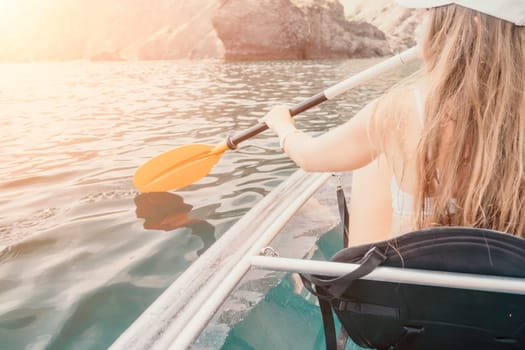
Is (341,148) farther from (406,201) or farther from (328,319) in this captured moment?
(328,319)

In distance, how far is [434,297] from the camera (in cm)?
92

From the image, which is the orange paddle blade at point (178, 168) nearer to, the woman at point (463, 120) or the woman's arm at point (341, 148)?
the woman's arm at point (341, 148)

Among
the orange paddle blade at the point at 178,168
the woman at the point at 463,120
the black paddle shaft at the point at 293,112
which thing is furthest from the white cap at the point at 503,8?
the orange paddle blade at the point at 178,168

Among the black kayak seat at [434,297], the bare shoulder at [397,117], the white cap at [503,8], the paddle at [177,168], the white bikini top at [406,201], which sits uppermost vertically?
the white cap at [503,8]

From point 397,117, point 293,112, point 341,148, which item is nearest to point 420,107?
point 397,117

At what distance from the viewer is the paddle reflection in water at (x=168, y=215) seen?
320 centimetres

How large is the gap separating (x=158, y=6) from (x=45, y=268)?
126 metres

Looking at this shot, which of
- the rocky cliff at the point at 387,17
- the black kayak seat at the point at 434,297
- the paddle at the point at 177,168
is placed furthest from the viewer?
the rocky cliff at the point at 387,17

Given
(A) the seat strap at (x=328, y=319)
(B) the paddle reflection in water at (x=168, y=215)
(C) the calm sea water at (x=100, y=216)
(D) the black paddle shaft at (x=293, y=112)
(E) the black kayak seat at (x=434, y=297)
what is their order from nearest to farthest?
(E) the black kayak seat at (x=434, y=297) < (A) the seat strap at (x=328, y=319) < (C) the calm sea water at (x=100, y=216) < (D) the black paddle shaft at (x=293, y=112) < (B) the paddle reflection in water at (x=168, y=215)

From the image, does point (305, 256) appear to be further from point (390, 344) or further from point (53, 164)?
point (53, 164)

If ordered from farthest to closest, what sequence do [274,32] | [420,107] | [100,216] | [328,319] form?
[274,32], [100,216], [328,319], [420,107]

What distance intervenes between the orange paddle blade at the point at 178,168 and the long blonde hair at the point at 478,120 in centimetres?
247

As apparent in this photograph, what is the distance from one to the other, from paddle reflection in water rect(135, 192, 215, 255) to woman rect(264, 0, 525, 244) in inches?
82.2

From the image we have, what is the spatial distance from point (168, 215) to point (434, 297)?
2732 millimetres
